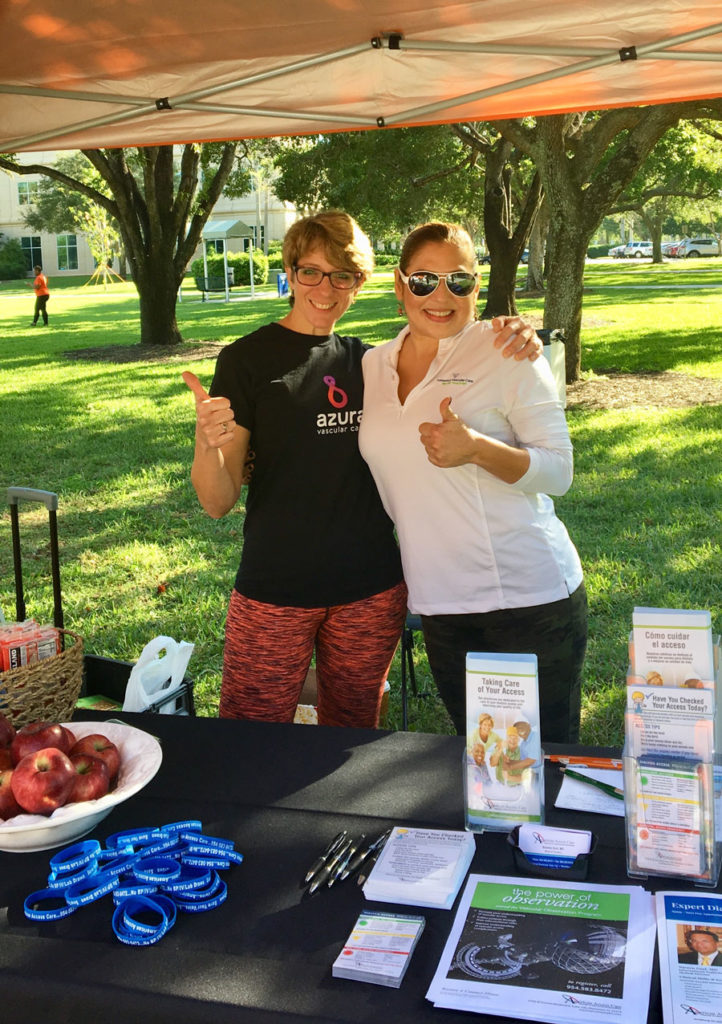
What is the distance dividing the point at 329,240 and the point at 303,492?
63cm

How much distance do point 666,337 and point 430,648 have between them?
48.9ft

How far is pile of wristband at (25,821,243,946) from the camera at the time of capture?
63.3 inches

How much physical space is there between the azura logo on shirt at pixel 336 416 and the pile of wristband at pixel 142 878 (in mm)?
1096

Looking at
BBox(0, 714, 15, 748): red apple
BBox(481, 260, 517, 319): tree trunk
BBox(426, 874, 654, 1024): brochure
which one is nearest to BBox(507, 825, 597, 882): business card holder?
BBox(426, 874, 654, 1024): brochure

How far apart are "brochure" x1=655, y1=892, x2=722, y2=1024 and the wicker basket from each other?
1258mm

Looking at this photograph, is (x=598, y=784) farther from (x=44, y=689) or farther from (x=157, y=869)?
(x=44, y=689)

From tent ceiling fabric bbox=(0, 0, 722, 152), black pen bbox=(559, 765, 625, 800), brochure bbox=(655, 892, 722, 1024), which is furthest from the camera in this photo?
tent ceiling fabric bbox=(0, 0, 722, 152)

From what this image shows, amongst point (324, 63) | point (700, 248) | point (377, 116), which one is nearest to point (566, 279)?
point (377, 116)

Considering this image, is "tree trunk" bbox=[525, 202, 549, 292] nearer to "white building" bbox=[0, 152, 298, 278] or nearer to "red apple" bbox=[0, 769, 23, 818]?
"white building" bbox=[0, 152, 298, 278]

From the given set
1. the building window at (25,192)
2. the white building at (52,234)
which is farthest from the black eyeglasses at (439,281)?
the white building at (52,234)

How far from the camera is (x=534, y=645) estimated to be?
252 cm

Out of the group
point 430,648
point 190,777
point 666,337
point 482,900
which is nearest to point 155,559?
point 430,648

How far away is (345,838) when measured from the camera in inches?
70.9

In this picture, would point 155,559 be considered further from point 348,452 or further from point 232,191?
point 232,191
